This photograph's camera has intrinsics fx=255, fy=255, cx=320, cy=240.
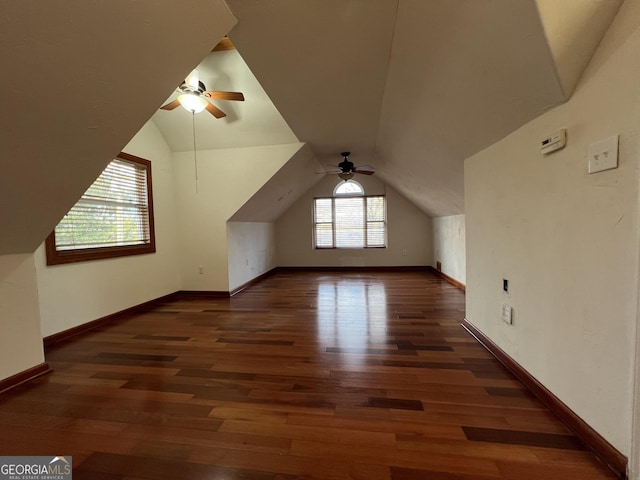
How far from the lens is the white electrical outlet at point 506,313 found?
6.15 feet

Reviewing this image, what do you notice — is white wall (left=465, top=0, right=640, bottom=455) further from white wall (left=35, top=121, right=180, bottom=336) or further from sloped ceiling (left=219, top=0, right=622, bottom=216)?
white wall (left=35, top=121, right=180, bottom=336)

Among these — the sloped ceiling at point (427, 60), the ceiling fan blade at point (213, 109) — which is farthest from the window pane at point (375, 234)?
the ceiling fan blade at point (213, 109)

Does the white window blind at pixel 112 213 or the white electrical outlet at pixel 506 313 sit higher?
the white window blind at pixel 112 213

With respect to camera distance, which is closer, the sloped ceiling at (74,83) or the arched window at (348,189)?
the sloped ceiling at (74,83)

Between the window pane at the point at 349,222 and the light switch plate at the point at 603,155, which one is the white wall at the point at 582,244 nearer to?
the light switch plate at the point at 603,155

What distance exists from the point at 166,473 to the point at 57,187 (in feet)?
5.95

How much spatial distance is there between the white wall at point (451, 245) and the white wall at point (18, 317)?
5.06 metres

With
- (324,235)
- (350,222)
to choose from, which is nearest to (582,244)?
(350,222)

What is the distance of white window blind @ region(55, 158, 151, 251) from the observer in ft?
9.11

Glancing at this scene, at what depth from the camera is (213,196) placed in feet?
13.1

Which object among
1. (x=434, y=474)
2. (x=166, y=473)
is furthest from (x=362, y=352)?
(x=166, y=473)

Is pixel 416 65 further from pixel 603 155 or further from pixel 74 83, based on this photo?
pixel 74 83

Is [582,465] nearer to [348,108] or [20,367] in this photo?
[348,108]

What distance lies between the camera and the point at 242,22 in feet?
5.31
